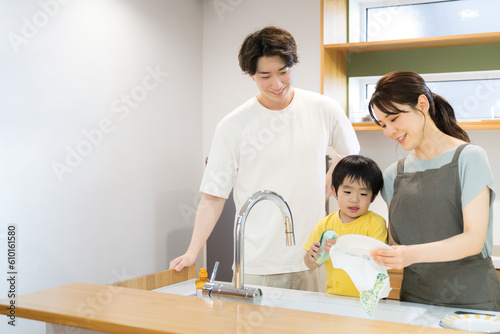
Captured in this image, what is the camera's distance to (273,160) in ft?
6.65

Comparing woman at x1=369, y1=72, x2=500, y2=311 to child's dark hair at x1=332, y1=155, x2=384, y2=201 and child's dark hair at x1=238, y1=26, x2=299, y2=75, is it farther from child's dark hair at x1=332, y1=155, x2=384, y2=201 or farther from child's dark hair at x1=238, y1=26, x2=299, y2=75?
child's dark hair at x1=238, y1=26, x2=299, y2=75

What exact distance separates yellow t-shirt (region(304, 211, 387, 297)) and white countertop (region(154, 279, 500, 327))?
0.41 feet

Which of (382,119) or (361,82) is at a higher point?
(361,82)

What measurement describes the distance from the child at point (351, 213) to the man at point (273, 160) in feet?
0.57

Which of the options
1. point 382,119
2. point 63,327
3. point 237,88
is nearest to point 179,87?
point 237,88

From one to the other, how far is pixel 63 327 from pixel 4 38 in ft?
5.07

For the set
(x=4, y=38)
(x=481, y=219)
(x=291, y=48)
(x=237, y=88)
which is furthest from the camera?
(x=237, y=88)

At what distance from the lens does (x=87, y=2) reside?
2.86m

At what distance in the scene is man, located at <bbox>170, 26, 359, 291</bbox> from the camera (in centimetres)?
199

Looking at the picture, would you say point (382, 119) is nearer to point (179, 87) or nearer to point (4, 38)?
A: point (4, 38)

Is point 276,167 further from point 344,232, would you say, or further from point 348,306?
point 348,306

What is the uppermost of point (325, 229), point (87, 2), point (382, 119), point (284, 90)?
point (87, 2)

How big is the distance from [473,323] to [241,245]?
0.59m

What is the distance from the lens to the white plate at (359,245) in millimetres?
1400
